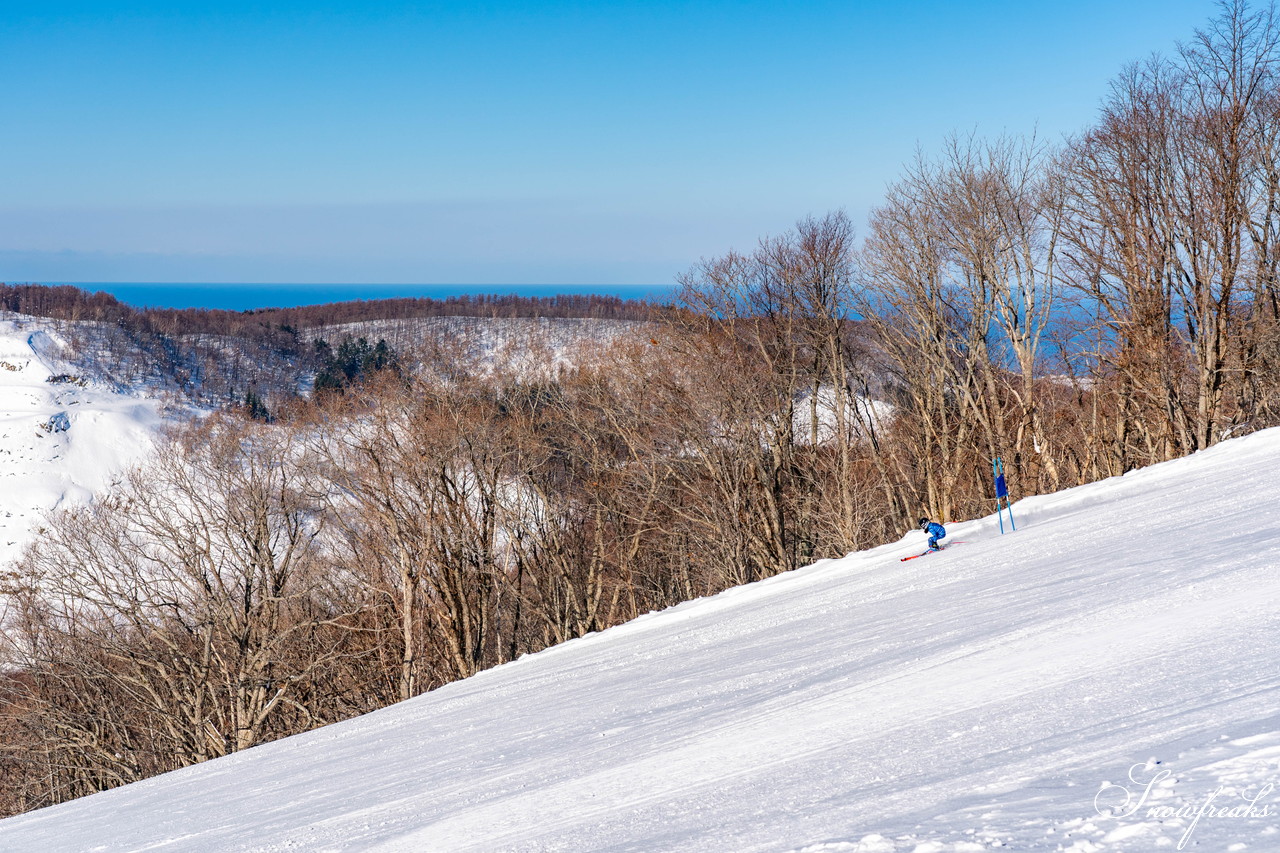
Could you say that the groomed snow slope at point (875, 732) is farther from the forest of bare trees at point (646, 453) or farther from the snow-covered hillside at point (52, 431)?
the snow-covered hillside at point (52, 431)

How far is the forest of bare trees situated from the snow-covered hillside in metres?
33.1

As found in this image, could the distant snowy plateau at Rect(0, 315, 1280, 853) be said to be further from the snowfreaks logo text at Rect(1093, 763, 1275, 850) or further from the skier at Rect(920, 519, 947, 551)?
the skier at Rect(920, 519, 947, 551)

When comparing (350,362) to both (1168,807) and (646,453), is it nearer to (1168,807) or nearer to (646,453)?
(646,453)

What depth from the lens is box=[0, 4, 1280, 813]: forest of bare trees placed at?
62.3 feet

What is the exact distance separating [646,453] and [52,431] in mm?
57796

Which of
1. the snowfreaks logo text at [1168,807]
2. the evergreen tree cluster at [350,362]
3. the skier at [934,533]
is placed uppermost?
the evergreen tree cluster at [350,362]

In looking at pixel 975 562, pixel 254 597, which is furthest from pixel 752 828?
pixel 254 597

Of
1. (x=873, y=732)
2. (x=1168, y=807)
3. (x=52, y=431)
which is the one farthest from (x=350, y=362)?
(x=1168, y=807)

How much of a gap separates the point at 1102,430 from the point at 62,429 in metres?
69.7

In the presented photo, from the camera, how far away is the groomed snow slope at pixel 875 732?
2830 millimetres

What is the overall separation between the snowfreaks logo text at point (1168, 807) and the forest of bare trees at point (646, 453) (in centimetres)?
1820

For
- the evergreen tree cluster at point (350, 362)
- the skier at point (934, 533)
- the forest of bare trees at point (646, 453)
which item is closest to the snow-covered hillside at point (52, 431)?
the evergreen tree cluster at point (350, 362)

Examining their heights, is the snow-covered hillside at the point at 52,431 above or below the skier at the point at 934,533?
above

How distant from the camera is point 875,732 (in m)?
4.04
